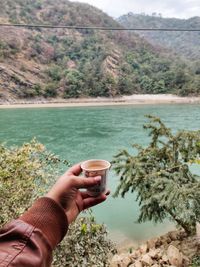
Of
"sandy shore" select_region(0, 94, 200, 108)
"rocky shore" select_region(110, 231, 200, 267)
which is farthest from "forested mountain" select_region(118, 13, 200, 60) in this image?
"rocky shore" select_region(110, 231, 200, 267)

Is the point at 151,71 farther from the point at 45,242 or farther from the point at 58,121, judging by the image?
the point at 45,242

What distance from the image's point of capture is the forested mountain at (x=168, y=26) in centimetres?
15425

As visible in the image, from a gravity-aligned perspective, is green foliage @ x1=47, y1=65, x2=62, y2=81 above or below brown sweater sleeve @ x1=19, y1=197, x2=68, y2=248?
below

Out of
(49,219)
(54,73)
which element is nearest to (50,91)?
(54,73)

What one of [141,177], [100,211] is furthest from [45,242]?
[100,211]

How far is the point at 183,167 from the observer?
740 cm

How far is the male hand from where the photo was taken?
155 centimetres

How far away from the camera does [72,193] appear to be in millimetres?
1634

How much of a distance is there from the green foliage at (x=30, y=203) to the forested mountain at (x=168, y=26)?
14588cm

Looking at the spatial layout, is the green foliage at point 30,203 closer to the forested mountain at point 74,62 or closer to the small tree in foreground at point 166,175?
the small tree in foreground at point 166,175

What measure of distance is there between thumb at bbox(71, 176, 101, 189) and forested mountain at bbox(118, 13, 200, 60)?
149 m

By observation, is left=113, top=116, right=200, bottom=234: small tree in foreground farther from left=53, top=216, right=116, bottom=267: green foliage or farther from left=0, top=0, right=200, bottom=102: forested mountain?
left=0, top=0, right=200, bottom=102: forested mountain

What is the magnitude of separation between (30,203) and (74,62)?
2813 inches

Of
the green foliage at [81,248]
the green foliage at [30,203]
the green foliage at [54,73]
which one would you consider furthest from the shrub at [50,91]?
the green foliage at [81,248]
